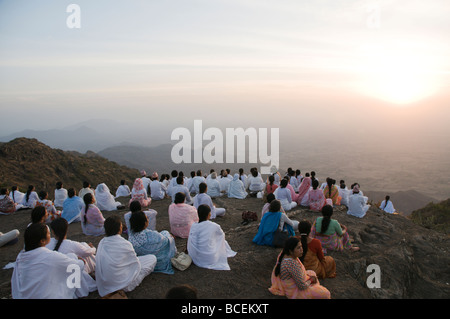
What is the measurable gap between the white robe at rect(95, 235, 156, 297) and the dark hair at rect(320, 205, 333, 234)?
3.69 meters

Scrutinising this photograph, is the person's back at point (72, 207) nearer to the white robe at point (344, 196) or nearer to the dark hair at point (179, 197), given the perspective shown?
the dark hair at point (179, 197)

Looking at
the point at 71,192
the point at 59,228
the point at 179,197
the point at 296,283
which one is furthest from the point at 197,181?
the point at 296,283

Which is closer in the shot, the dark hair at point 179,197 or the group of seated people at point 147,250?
the group of seated people at point 147,250

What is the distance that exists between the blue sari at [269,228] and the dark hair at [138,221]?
8.93 ft

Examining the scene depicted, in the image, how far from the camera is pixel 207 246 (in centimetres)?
523

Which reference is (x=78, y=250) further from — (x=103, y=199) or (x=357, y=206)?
(x=357, y=206)

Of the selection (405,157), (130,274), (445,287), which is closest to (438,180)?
(405,157)

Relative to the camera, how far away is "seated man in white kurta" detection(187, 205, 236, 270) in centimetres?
524

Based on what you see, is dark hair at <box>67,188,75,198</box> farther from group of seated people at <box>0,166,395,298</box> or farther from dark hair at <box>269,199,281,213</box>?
dark hair at <box>269,199,281,213</box>

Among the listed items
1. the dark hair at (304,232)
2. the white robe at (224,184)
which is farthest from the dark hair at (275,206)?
the white robe at (224,184)

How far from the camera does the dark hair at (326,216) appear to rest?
5.58 m

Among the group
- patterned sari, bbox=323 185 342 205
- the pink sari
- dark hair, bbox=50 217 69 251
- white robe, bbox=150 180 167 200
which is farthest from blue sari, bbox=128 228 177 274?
white robe, bbox=150 180 167 200

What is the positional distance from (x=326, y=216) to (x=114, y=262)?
13.4 ft

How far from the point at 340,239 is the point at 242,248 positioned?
7.20 feet
